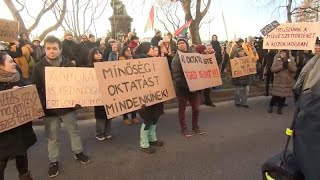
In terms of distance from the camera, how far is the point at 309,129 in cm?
165

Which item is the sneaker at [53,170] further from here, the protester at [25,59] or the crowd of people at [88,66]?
the protester at [25,59]

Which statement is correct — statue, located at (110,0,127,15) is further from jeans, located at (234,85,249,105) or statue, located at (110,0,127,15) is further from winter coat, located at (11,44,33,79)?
jeans, located at (234,85,249,105)

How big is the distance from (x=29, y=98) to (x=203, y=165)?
7.92ft

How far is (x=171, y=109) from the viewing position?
9.05 meters

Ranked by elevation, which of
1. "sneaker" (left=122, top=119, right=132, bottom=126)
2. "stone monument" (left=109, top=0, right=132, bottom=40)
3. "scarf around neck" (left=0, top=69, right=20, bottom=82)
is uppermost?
"stone monument" (left=109, top=0, right=132, bottom=40)

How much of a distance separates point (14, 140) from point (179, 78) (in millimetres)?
3176

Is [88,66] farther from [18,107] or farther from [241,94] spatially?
[241,94]

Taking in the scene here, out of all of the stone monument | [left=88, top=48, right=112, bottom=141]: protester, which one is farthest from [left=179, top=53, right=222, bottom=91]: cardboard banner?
the stone monument

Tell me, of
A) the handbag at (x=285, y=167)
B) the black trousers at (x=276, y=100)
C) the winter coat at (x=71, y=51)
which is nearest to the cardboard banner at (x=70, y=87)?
the handbag at (x=285, y=167)

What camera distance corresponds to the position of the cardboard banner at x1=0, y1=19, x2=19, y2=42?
705 centimetres

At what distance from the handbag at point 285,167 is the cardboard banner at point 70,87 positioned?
310 cm

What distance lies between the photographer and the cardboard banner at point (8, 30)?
23.1ft

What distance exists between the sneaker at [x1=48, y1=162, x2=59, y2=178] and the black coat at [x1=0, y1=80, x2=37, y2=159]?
2.46ft

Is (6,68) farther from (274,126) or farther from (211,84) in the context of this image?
(274,126)
